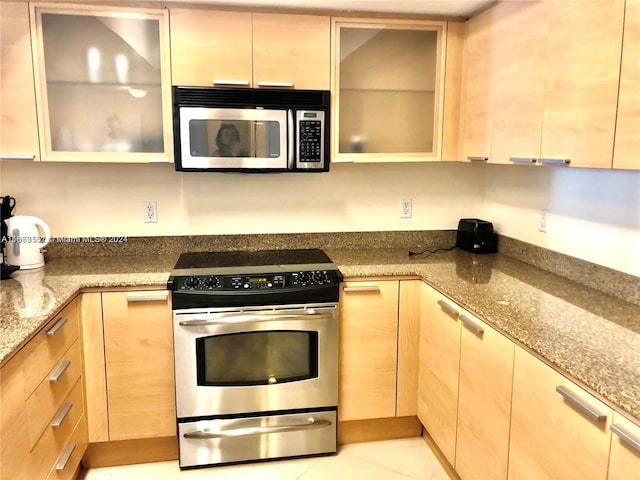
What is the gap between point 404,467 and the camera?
2342 millimetres

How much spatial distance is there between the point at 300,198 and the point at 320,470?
142 cm

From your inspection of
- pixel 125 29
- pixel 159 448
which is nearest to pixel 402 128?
pixel 125 29

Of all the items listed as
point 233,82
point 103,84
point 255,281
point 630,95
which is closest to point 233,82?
point 233,82

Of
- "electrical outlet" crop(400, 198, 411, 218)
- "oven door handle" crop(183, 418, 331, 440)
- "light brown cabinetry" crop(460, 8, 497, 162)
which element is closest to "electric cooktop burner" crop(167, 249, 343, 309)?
"oven door handle" crop(183, 418, 331, 440)

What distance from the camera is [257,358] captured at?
229 cm

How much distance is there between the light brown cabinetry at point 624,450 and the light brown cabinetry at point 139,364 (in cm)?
172

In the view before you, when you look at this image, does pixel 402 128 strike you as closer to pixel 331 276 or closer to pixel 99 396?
pixel 331 276

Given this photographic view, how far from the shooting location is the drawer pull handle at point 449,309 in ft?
6.53

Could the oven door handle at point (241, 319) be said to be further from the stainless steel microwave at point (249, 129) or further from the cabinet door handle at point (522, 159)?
the cabinet door handle at point (522, 159)

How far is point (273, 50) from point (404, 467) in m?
2.08

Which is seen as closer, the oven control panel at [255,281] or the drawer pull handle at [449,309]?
the drawer pull handle at [449,309]

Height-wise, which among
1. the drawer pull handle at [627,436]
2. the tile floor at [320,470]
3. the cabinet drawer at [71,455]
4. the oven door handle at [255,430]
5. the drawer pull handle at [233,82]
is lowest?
the tile floor at [320,470]

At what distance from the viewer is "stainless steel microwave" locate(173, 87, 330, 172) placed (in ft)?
7.63

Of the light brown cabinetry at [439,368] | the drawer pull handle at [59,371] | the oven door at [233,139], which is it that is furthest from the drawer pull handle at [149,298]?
the light brown cabinetry at [439,368]
